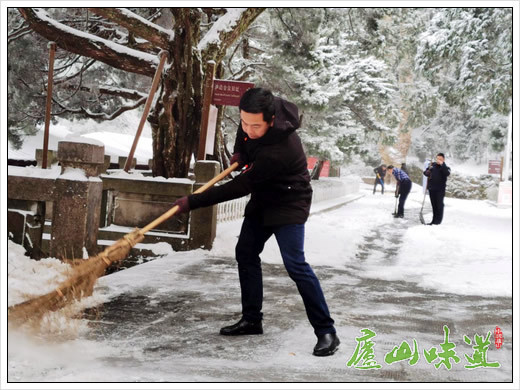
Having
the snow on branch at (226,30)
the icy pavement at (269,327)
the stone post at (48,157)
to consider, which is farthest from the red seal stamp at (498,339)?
the stone post at (48,157)

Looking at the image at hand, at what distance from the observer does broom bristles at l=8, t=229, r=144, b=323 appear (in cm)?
311

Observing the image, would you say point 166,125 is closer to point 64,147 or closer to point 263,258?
point 263,258

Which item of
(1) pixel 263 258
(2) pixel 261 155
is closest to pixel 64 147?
(2) pixel 261 155

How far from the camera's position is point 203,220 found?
22.2 feet

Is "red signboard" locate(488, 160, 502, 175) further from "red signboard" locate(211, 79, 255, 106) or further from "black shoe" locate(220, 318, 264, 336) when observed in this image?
"black shoe" locate(220, 318, 264, 336)

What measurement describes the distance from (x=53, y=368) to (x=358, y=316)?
225cm

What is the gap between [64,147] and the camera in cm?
428

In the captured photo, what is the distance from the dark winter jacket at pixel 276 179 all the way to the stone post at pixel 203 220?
3681 mm

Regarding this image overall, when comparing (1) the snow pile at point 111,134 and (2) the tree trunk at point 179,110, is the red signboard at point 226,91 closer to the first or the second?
(2) the tree trunk at point 179,110

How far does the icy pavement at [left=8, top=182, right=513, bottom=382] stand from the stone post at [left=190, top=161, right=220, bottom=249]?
0.19 metres

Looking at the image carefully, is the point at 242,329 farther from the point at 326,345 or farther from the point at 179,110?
the point at 179,110

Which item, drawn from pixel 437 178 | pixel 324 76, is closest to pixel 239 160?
pixel 437 178

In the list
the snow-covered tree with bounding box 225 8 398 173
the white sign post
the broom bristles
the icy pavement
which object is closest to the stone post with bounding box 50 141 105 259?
the icy pavement

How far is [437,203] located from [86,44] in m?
7.92
